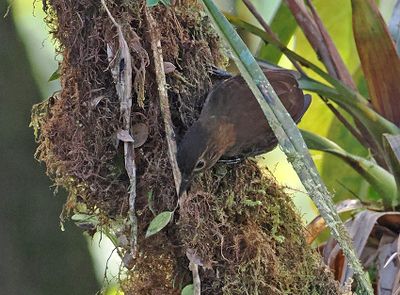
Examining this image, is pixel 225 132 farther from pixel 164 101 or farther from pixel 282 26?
pixel 282 26

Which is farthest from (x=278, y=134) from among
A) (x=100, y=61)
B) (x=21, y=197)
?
(x=21, y=197)

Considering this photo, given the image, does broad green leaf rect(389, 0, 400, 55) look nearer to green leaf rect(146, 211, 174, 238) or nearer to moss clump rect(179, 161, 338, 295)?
moss clump rect(179, 161, 338, 295)

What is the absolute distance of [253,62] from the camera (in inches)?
29.8

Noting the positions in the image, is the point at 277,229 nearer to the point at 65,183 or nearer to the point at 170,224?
the point at 170,224

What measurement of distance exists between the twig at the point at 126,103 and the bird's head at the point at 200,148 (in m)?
0.06

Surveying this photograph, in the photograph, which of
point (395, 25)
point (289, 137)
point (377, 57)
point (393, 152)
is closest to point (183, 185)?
point (289, 137)

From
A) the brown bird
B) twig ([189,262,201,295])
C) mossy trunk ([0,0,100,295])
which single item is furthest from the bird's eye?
mossy trunk ([0,0,100,295])

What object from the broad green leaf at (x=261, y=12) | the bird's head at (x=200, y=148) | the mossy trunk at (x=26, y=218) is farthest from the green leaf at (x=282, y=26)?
the bird's head at (x=200, y=148)

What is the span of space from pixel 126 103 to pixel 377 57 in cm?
66

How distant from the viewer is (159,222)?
86 cm

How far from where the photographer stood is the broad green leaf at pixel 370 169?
1.37 meters

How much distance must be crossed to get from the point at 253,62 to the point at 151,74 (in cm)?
21

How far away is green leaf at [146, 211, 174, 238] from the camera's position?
85 cm

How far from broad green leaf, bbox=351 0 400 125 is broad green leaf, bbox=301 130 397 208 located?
10cm
